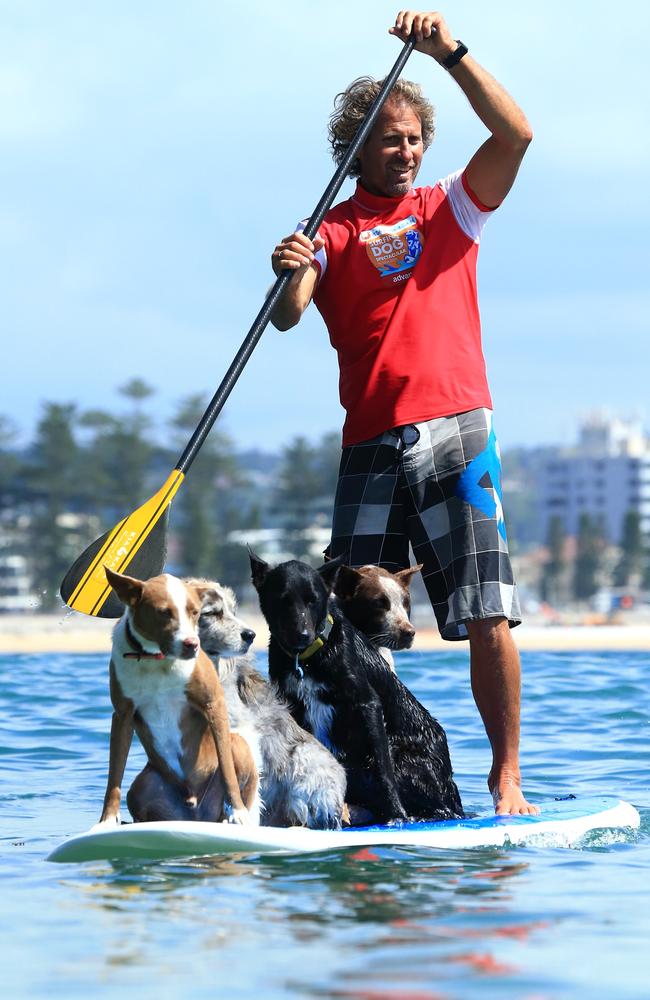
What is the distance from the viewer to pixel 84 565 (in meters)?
6.36

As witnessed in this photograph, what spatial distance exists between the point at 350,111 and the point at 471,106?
0.78 metres

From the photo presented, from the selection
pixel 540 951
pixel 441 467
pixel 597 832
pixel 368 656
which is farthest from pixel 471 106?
pixel 540 951

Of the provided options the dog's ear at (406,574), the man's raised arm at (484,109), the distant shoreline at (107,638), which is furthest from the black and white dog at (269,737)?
the distant shoreline at (107,638)

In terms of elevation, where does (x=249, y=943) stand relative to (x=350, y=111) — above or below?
below

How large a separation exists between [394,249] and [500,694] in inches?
80.6

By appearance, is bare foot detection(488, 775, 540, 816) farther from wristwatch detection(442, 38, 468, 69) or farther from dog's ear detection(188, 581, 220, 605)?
wristwatch detection(442, 38, 468, 69)

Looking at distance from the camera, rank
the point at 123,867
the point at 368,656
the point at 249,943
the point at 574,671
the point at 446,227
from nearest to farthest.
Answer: the point at 249,943 < the point at 123,867 < the point at 368,656 < the point at 446,227 < the point at 574,671

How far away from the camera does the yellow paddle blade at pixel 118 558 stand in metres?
6.13

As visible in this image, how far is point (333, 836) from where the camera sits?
589 cm

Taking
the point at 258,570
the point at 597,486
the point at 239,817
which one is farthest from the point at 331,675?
the point at 597,486

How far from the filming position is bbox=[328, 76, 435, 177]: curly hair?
22.7 ft

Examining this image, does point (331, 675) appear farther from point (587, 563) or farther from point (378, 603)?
point (587, 563)

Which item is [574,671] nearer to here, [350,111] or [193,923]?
[350,111]

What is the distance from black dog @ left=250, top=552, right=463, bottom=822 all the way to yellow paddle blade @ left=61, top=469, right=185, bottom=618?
1.47 feet
